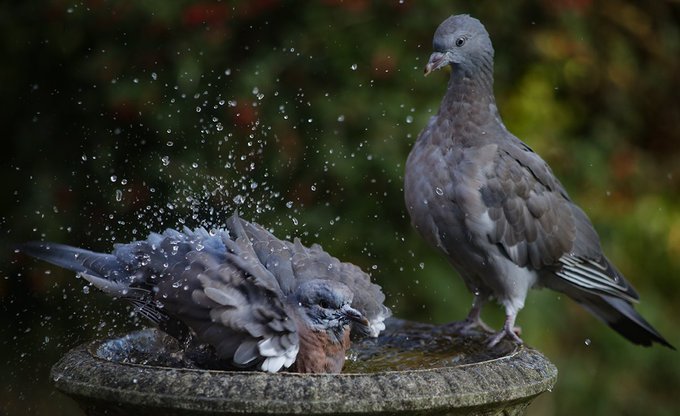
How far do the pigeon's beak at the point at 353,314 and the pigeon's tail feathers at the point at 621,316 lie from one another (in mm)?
1473

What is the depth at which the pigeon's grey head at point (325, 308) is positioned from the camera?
7.30 feet

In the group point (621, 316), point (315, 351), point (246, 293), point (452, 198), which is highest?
point (452, 198)

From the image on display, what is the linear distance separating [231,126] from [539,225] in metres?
1.37

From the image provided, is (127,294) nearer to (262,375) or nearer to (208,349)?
(208,349)

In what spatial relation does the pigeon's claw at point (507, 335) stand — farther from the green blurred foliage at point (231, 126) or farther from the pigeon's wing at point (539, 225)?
the green blurred foliage at point (231, 126)

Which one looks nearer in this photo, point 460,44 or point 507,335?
point 507,335

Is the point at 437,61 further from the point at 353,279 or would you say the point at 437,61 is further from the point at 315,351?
the point at 315,351

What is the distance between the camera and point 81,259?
99.7 inches

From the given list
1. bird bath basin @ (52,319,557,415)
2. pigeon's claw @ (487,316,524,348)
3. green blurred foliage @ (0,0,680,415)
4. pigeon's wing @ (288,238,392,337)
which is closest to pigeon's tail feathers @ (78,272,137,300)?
bird bath basin @ (52,319,557,415)

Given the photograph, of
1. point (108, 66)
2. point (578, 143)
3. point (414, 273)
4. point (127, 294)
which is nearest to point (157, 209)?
point (108, 66)

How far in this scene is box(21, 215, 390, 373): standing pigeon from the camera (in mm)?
2109

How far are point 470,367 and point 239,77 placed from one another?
2244mm

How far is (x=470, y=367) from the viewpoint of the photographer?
2064 mm

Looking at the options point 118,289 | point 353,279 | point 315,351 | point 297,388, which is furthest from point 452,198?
point 297,388
